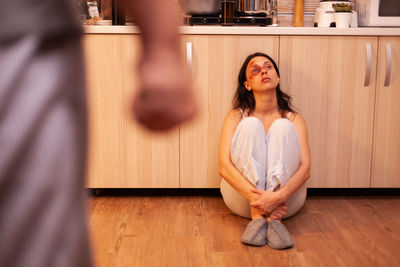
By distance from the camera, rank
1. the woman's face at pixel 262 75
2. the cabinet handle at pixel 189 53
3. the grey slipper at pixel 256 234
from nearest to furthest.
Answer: the grey slipper at pixel 256 234 < the woman's face at pixel 262 75 < the cabinet handle at pixel 189 53

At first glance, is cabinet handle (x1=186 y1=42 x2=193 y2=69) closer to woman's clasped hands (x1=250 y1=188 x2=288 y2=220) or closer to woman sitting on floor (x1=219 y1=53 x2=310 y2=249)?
woman sitting on floor (x1=219 y1=53 x2=310 y2=249)

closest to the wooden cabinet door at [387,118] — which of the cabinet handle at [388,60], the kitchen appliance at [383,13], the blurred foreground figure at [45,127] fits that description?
the cabinet handle at [388,60]

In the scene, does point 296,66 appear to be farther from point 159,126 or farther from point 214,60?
point 159,126

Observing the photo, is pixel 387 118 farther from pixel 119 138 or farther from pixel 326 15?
pixel 119 138

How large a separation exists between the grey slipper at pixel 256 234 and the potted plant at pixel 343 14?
1.21 meters

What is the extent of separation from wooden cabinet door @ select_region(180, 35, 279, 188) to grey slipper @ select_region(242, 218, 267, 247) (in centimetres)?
55

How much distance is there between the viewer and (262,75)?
2201 millimetres

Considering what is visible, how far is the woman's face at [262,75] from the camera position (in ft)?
7.21

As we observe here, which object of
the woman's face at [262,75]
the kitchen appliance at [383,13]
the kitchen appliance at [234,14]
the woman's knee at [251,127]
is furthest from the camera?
the kitchen appliance at [234,14]

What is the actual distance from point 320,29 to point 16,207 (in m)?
2.24

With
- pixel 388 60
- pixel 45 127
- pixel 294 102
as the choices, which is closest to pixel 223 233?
pixel 294 102

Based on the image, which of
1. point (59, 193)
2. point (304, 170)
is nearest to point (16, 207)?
point (59, 193)

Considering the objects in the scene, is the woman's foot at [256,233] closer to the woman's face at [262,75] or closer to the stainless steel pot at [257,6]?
the woman's face at [262,75]

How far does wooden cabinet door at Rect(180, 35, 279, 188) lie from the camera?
2.38 metres
